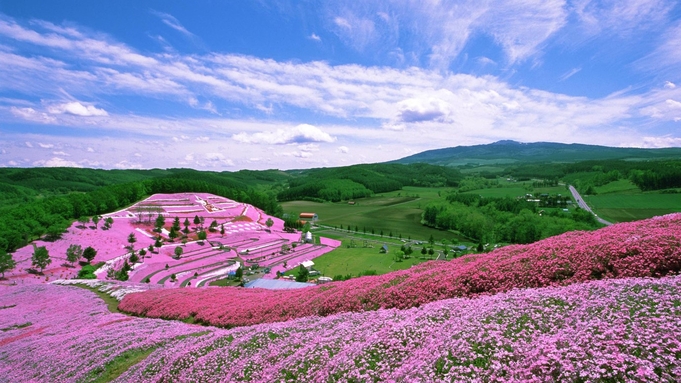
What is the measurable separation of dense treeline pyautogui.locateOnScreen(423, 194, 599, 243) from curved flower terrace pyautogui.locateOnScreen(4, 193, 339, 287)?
197 feet

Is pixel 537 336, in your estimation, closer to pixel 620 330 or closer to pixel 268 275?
pixel 620 330

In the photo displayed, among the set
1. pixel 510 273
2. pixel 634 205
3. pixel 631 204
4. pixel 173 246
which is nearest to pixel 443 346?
pixel 510 273

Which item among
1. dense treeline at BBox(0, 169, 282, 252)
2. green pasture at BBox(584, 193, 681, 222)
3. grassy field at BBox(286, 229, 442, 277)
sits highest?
dense treeline at BBox(0, 169, 282, 252)

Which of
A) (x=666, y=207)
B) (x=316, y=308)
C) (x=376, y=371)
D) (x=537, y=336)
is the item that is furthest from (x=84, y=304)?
(x=666, y=207)

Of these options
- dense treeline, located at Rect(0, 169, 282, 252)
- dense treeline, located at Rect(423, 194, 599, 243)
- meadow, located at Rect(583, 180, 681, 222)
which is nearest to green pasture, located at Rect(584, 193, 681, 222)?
meadow, located at Rect(583, 180, 681, 222)

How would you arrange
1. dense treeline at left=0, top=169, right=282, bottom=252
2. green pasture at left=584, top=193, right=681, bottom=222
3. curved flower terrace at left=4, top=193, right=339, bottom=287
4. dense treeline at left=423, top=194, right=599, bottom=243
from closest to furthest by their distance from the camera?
curved flower terrace at left=4, top=193, right=339, bottom=287
dense treeline at left=0, top=169, right=282, bottom=252
dense treeline at left=423, top=194, right=599, bottom=243
green pasture at left=584, top=193, right=681, bottom=222

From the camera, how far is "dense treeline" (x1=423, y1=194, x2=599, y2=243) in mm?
121000

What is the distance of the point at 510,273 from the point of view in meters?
15.9

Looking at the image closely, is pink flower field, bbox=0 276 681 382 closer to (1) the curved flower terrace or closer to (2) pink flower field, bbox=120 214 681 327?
(2) pink flower field, bbox=120 214 681 327

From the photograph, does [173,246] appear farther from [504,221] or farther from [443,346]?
[504,221]

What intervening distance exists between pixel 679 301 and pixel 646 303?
68cm

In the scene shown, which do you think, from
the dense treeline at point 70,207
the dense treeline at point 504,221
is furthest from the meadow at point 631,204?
the dense treeline at point 70,207

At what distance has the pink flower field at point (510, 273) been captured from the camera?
13.6 m

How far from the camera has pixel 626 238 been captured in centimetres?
1523
